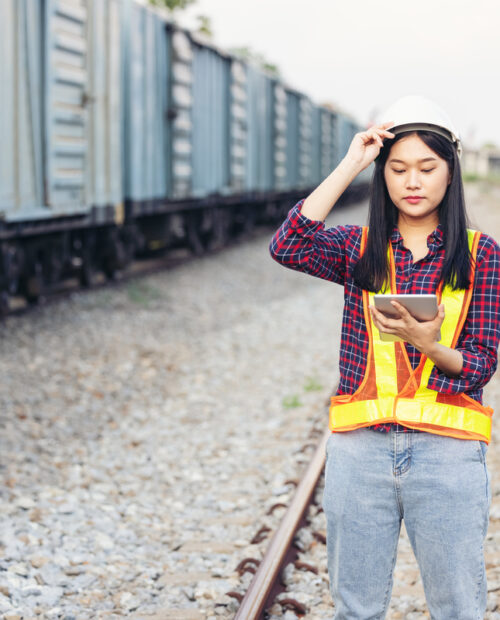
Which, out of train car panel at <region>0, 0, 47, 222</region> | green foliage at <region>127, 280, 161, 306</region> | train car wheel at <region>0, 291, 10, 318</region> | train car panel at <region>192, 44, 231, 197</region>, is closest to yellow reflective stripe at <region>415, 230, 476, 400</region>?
train car panel at <region>0, 0, 47, 222</region>

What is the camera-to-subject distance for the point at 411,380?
6.31 feet

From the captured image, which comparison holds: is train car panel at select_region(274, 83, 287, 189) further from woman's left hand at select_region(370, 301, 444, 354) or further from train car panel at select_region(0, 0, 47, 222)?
woman's left hand at select_region(370, 301, 444, 354)

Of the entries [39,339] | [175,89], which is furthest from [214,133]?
[39,339]

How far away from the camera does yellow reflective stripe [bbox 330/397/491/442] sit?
190 centimetres

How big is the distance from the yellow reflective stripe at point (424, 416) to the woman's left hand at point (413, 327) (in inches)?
6.6

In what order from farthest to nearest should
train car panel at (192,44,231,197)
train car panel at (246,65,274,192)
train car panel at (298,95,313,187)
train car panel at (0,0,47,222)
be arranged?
train car panel at (298,95,313,187) → train car panel at (246,65,274,192) → train car panel at (192,44,231,197) → train car panel at (0,0,47,222)

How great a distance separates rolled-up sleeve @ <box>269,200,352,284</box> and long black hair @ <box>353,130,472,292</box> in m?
0.10

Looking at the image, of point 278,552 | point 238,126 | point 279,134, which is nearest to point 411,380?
point 278,552

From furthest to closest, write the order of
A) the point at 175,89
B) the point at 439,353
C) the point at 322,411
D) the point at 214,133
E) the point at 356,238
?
the point at 214,133 → the point at 175,89 → the point at 322,411 → the point at 356,238 → the point at 439,353

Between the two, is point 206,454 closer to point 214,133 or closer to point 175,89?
point 175,89

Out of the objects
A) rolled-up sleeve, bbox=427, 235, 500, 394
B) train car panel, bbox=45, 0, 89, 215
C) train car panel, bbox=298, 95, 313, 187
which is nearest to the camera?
rolled-up sleeve, bbox=427, 235, 500, 394

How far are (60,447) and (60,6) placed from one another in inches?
182

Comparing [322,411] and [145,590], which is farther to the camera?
[322,411]

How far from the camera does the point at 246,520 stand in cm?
407
